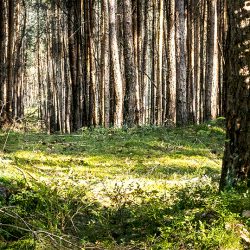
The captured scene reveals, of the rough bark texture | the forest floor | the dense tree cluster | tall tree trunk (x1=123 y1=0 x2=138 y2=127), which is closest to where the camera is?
the forest floor

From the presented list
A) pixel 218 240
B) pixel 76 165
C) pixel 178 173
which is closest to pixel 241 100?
pixel 218 240

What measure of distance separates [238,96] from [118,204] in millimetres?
1876

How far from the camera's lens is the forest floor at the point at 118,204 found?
3996mm

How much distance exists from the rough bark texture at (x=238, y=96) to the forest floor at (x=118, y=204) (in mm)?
310

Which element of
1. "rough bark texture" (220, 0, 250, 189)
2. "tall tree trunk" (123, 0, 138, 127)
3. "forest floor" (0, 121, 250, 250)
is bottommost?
"forest floor" (0, 121, 250, 250)

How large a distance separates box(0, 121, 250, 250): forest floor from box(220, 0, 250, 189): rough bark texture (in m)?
0.31

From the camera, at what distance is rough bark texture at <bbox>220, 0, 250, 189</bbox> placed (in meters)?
4.73

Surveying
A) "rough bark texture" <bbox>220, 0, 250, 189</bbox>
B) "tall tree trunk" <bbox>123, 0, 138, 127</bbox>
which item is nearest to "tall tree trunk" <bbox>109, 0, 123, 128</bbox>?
"tall tree trunk" <bbox>123, 0, 138, 127</bbox>

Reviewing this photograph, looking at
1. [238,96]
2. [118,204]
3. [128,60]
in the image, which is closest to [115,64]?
[128,60]

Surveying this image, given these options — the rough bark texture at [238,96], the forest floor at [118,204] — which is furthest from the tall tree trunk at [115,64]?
the rough bark texture at [238,96]

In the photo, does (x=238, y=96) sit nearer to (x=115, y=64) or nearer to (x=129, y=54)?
(x=129, y=54)

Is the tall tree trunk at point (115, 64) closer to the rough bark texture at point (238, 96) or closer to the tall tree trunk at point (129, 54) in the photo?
the tall tree trunk at point (129, 54)

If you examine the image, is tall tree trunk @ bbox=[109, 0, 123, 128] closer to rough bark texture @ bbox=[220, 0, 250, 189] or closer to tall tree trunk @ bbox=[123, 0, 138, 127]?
tall tree trunk @ bbox=[123, 0, 138, 127]

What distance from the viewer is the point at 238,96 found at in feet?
15.6
